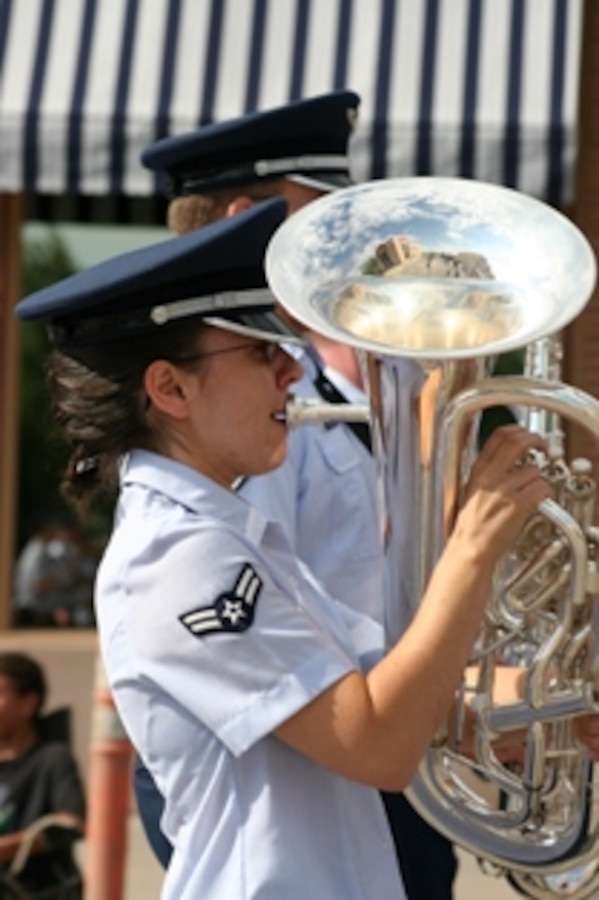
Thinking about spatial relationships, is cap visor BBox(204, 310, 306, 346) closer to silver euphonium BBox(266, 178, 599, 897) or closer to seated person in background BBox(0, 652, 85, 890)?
silver euphonium BBox(266, 178, 599, 897)

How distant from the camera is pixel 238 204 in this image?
3201 millimetres

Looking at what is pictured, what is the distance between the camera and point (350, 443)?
3.22m

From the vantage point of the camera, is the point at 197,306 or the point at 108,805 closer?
the point at 197,306

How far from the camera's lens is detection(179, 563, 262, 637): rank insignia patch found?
7.52ft

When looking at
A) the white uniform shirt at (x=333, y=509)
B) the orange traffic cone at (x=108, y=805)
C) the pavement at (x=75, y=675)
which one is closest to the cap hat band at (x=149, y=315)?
the white uniform shirt at (x=333, y=509)

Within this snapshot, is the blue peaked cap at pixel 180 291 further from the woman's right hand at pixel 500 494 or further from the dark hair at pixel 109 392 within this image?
the woman's right hand at pixel 500 494

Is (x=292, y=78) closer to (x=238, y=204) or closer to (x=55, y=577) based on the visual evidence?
(x=55, y=577)

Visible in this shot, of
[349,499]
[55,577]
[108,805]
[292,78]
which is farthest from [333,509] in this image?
[55,577]

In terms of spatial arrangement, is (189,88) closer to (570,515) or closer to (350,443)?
(350,443)

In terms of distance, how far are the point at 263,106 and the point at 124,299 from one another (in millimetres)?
4085

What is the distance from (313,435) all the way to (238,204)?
363 millimetres

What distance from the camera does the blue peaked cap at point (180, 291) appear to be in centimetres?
243

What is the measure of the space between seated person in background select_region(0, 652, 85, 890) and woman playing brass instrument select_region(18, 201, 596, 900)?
287cm

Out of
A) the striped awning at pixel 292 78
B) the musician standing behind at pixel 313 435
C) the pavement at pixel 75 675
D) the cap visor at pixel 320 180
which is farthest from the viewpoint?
the pavement at pixel 75 675
